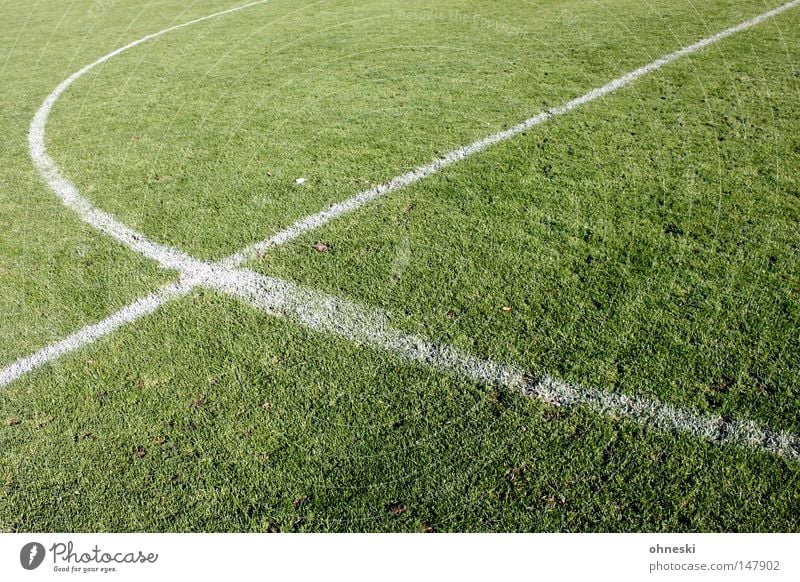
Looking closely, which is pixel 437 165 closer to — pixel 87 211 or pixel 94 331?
pixel 87 211

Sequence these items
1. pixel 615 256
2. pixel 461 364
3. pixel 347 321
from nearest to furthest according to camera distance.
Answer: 1. pixel 461 364
2. pixel 347 321
3. pixel 615 256

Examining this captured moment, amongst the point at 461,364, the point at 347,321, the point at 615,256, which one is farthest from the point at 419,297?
the point at 615,256

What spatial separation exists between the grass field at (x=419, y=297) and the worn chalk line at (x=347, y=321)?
0.05 meters

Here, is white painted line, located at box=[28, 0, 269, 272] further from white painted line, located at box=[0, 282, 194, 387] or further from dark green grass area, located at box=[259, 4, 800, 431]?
dark green grass area, located at box=[259, 4, 800, 431]

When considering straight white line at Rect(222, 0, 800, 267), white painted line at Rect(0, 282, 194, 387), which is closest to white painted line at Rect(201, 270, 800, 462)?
white painted line at Rect(0, 282, 194, 387)

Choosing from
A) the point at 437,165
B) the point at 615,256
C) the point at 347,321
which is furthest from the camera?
the point at 437,165

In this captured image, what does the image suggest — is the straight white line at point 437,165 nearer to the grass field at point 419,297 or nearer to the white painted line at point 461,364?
the grass field at point 419,297

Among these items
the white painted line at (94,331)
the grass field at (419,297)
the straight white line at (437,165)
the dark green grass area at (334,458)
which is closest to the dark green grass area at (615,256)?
the grass field at (419,297)

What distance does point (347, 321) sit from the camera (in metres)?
3.72

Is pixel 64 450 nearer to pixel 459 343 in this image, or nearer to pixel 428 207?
pixel 459 343

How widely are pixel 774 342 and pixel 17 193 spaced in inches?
187

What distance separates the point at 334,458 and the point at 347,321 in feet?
2.85

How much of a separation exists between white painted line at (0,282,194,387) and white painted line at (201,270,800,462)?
0.20 m

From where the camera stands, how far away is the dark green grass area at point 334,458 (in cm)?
276
